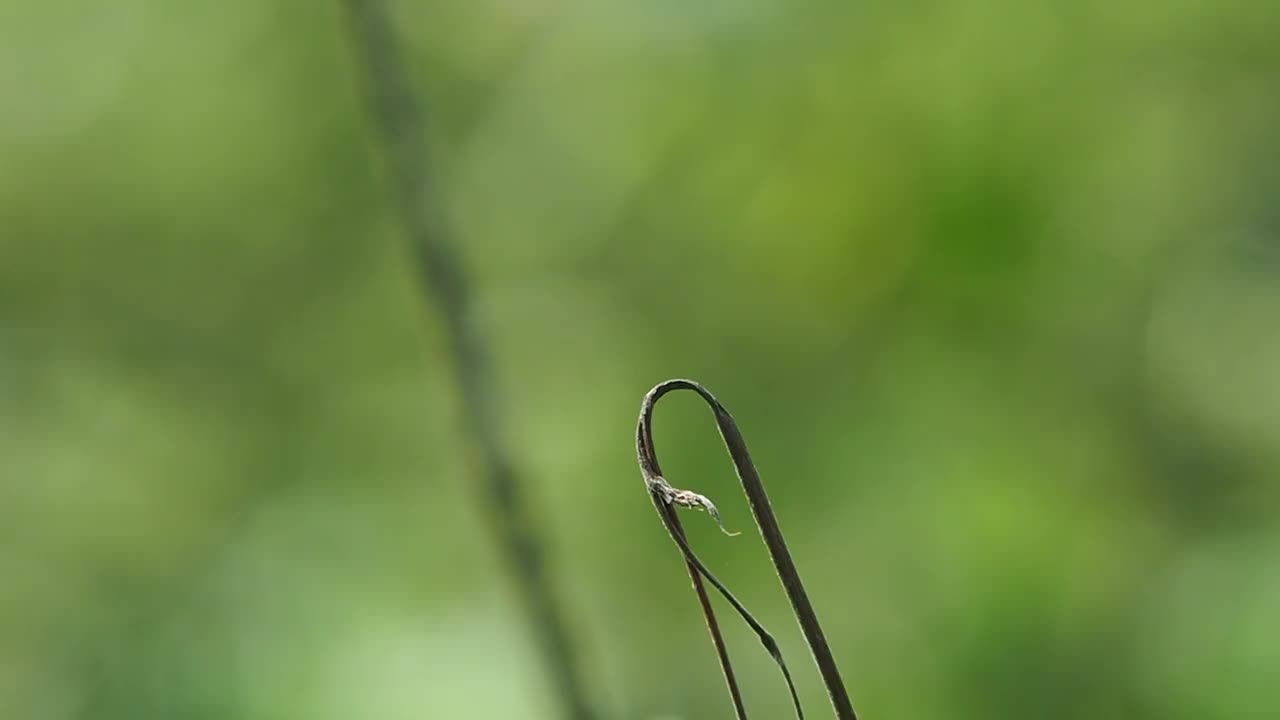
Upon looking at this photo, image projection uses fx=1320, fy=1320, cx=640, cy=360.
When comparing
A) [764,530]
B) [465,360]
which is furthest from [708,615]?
[465,360]

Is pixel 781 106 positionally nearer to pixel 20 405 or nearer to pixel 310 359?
pixel 310 359

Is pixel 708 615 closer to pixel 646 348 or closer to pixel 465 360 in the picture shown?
pixel 465 360

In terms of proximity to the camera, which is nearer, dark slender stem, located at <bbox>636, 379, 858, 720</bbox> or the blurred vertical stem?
dark slender stem, located at <bbox>636, 379, 858, 720</bbox>

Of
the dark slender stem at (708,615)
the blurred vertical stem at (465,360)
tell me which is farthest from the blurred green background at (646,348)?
the dark slender stem at (708,615)

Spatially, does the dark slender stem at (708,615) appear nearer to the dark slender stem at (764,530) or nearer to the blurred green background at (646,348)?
the dark slender stem at (764,530)

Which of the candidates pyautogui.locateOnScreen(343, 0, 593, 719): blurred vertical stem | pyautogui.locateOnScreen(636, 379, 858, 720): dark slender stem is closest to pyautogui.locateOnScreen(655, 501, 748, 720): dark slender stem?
pyautogui.locateOnScreen(636, 379, 858, 720): dark slender stem

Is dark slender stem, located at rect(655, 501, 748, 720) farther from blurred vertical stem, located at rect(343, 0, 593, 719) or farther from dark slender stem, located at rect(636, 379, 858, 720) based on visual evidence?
blurred vertical stem, located at rect(343, 0, 593, 719)
